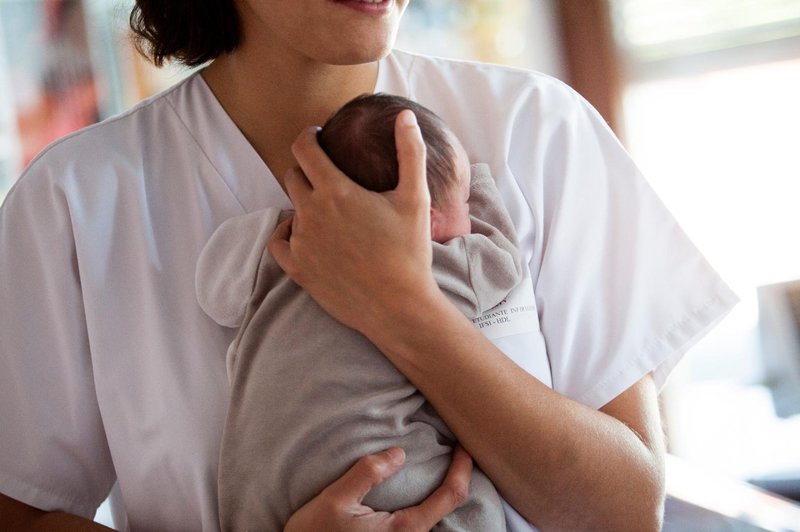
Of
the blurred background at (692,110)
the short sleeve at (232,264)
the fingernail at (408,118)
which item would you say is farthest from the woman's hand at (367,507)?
the blurred background at (692,110)

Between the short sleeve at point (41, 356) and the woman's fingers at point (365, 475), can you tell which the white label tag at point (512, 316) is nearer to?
the woman's fingers at point (365, 475)

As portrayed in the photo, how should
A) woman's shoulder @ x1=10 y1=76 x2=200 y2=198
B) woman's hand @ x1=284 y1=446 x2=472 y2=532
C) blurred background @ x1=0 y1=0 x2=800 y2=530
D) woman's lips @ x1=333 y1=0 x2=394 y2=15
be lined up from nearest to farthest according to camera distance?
woman's hand @ x1=284 y1=446 x2=472 y2=532 < woman's lips @ x1=333 y1=0 x2=394 y2=15 < woman's shoulder @ x1=10 y1=76 x2=200 y2=198 < blurred background @ x1=0 y1=0 x2=800 y2=530

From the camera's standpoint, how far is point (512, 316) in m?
1.13

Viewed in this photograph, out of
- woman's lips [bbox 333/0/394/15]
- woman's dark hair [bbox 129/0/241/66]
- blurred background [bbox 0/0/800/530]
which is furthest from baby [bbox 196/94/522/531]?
blurred background [bbox 0/0/800/530]

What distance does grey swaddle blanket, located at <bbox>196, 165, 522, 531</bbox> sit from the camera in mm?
1024

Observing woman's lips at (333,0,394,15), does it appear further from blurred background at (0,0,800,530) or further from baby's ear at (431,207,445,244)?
blurred background at (0,0,800,530)

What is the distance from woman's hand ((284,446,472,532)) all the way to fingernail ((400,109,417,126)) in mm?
364

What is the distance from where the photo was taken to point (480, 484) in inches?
41.6

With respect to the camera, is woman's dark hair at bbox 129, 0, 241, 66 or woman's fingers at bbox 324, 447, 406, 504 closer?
woman's fingers at bbox 324, 447, 406, 504

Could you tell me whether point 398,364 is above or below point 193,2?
below

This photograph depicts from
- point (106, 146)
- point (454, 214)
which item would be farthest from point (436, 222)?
point (106, 146)

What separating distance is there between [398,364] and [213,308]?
25 centimetres

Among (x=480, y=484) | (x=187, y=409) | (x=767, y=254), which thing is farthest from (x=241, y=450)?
(x=767, y=254)

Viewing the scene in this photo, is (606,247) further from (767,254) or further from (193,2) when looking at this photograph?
(767,254)
